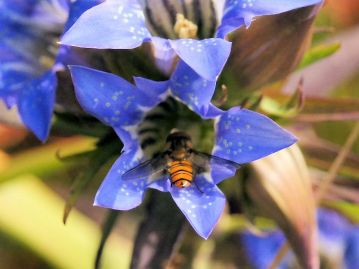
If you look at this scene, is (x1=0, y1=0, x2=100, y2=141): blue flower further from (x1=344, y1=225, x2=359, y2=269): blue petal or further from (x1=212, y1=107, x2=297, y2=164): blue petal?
(x1=344, y1=225, x2=359, y2=269): blue petal

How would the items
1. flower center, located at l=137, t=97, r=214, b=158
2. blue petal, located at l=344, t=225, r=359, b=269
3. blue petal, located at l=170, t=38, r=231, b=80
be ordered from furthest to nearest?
blue petal, located at l=344, t=225, r=359, b=269, flower center, located at l=137, t=97, r=214, b=158, blue petal, located at l=170, t=38, r=231, b=80

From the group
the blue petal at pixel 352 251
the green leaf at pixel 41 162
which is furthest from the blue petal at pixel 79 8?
the blue petal at pixel 352 251

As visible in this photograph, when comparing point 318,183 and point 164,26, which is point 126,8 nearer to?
point 164,26

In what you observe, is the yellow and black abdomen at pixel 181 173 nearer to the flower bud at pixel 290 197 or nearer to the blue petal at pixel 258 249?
the flower bud at pixel 290 197

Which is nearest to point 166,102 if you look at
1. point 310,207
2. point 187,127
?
point 187,127

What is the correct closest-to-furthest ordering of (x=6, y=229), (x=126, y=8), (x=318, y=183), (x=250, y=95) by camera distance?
(x=126, y=8) → (x=250, y=95) → (x=318, y=183) → (x=6, y=229)

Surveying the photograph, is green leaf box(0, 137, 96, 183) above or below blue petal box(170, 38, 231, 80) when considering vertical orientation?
below

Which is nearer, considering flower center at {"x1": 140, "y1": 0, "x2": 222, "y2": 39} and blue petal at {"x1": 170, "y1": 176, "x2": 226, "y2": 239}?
blue petal at {"x1": 170, "y1": 176, "x2": 226, "y2": 239}

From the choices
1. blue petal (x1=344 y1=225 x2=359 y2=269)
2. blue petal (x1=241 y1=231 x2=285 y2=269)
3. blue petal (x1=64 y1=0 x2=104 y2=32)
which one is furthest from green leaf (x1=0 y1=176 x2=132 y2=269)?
blue petal (x1=64 y1=0 x2=104 y2=32)
